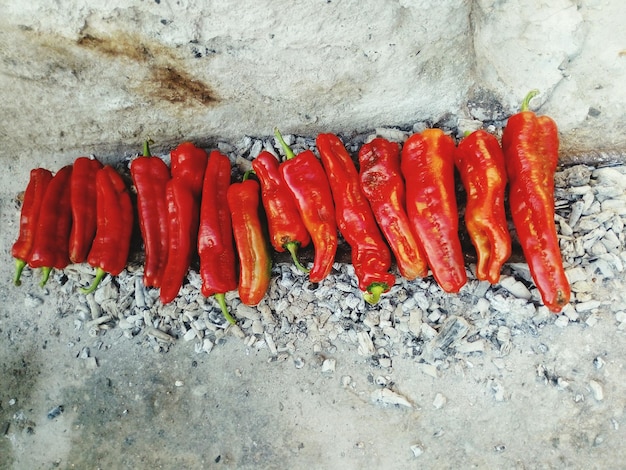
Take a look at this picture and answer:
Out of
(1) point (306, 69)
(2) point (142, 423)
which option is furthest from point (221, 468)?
(1) point (306, 69)

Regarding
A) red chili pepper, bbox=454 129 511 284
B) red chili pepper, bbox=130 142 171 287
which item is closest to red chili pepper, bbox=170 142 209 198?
red chili pepper, bbox=130 142 171 287

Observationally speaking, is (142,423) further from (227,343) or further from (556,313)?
(556,313)

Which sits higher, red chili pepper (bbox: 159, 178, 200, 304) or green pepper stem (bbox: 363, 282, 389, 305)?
red chili pepper (bbox: 159, 178, 200, 304)

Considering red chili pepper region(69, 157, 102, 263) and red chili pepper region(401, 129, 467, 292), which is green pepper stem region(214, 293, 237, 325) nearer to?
red chili pepper region(69, 157, 102, 263)

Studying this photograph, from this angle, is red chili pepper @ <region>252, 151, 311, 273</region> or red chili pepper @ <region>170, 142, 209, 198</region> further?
red chili pepper @ <region>170, 142, 209, 198</region>

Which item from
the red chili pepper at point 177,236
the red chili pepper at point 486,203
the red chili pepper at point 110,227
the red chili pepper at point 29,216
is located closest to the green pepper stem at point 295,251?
the red chili pepper at point 177,236

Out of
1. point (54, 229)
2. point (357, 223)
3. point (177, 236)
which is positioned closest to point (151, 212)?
point (177, 236)
